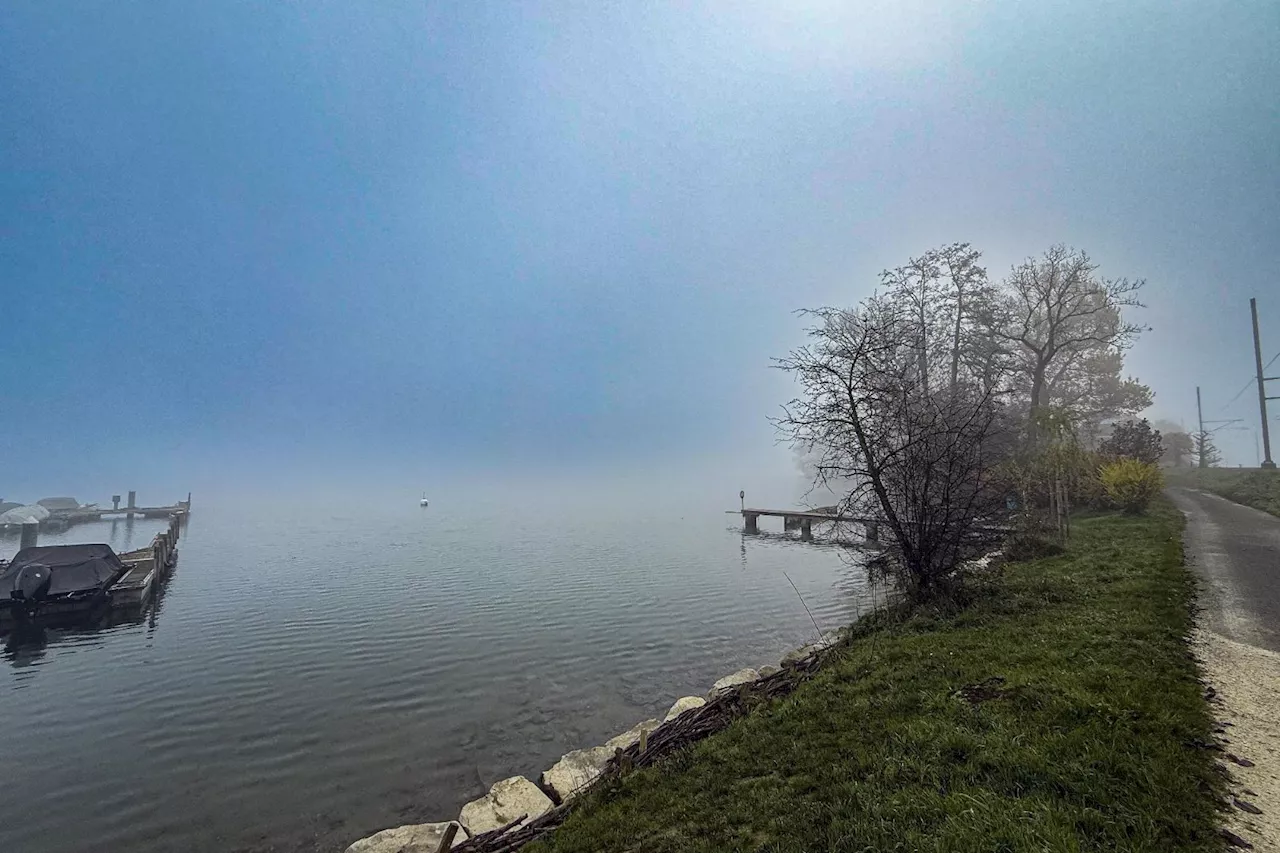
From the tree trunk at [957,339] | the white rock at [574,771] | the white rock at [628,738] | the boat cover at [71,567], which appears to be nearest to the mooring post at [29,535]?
the boat cover at [71,567]

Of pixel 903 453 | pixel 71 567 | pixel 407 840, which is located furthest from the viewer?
pixel 71 567

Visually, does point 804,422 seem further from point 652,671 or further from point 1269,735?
point 1269,735

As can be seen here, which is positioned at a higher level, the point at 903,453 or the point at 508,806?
the point at 903,453

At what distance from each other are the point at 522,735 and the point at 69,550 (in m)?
25.0

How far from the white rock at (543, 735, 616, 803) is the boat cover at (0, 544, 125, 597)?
22.1 meters

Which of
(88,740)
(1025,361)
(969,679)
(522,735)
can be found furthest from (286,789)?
(1025,361)

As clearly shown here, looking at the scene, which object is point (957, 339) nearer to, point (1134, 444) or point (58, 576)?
point (1134, 444)

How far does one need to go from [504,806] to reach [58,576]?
24325mm

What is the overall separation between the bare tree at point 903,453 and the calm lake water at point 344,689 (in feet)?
15.6

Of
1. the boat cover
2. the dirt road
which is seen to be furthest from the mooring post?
the dirt road

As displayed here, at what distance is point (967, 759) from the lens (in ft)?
14.0

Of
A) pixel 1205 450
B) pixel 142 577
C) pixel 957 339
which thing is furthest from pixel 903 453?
pixel 1205 450

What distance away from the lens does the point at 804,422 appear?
35.7ft

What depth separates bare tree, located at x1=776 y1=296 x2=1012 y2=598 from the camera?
9.96m
